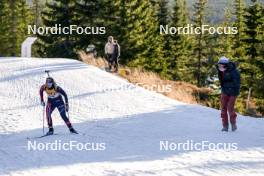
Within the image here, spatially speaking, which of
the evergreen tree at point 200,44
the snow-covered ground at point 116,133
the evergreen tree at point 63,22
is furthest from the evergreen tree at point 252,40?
the snow-covered ground at point 116,133

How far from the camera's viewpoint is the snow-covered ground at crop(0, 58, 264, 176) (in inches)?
382

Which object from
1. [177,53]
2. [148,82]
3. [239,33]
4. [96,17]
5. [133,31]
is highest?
[96,17]

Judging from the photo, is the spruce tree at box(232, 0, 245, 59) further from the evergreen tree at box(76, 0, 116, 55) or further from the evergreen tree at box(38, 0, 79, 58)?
the evergreen tree at box(38, 0, 79, 58)

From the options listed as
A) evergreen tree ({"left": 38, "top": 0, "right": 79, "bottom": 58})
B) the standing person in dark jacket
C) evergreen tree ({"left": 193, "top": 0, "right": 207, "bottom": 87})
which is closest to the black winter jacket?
the standing person in dark jacket

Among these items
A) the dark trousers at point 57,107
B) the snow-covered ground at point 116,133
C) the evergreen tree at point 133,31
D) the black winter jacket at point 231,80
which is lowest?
the snow-covered ground at point 116,133

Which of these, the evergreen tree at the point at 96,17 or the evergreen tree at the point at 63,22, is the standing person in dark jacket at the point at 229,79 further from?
the evergreen tree at the point at 63,22

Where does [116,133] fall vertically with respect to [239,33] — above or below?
below

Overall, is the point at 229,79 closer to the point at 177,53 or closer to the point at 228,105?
the point at 228,105

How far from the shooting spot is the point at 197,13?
167 ft

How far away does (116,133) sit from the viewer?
42.9 feet

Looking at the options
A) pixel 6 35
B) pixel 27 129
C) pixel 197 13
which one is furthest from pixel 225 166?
pixel 6 35

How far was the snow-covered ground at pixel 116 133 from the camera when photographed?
31.8 ft

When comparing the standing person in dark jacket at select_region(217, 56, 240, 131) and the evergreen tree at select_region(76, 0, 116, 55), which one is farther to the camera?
the evergreen tree at select_region(76, 0, 116, 55)

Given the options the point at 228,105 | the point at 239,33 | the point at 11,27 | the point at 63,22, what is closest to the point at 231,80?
the point at 228,105
